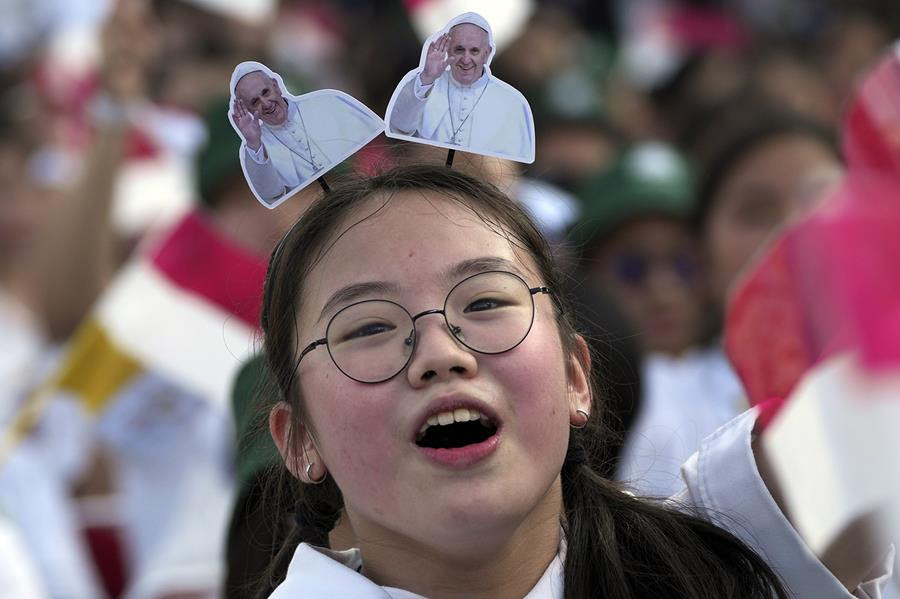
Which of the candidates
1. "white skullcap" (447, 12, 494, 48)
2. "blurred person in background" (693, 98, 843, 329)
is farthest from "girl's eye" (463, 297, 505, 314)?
"blurred person in background" (693, 98, 843, 329)

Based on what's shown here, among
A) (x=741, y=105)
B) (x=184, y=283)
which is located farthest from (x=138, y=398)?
(x=741, y=105)

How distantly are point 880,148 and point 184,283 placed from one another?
2.33 m

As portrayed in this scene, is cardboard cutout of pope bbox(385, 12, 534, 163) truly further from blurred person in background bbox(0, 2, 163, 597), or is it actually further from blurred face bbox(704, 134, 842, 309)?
blurred person in background bbox(0, 2, 163, 597)

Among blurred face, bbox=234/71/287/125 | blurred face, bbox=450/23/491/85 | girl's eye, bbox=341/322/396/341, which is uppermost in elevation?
blurred face, bbox=450/23/491/85

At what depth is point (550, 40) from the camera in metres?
7.22

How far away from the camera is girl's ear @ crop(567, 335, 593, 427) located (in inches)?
87.1

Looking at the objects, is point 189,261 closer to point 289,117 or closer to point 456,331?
point 289,117

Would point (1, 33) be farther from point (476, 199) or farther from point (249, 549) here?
point (476, 199)

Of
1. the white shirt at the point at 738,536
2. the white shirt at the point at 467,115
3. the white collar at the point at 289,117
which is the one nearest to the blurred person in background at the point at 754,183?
the white shirt at the point at 738,536

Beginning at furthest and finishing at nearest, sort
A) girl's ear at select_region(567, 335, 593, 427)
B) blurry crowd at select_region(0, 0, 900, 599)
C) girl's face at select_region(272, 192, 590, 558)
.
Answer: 1. blurry crowd at select_region(0, 0, 900, 599)
2. girl's ear at select_region(567, 335, 593, 427)
3. girl's face at select_region(272, 192, 590, 558)

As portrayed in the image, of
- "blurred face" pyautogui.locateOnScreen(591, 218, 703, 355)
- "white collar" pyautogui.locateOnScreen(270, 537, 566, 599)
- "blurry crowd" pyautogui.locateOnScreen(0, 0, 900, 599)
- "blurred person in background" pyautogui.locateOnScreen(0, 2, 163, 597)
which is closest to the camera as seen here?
"white collar" pyautogui.locateOnScreen(270, 537, 566, 599)

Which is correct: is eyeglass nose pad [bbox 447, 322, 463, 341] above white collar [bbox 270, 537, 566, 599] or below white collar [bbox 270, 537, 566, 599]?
above

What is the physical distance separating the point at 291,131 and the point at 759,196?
2.54 metres

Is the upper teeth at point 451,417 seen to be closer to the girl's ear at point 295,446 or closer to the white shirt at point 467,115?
the girl's ear at point 295,446
